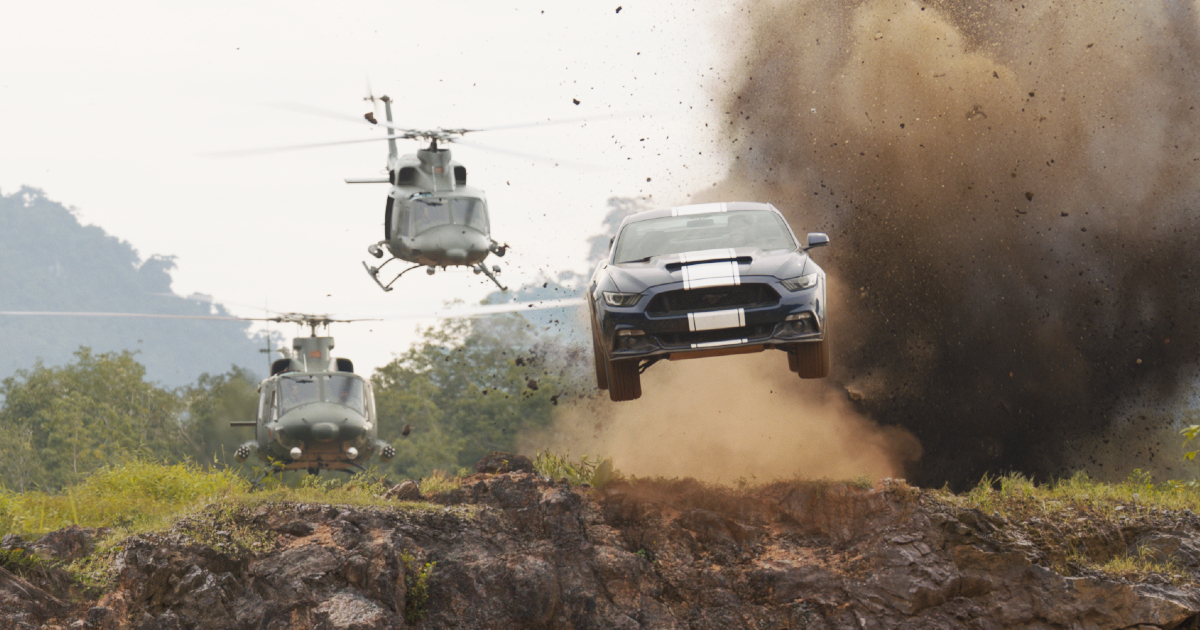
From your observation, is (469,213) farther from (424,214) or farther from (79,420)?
(79,420)

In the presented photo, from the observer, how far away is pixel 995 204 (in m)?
17.6

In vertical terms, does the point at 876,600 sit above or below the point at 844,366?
below

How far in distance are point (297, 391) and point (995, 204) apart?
1329cm

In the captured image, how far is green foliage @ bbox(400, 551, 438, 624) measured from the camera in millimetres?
10125

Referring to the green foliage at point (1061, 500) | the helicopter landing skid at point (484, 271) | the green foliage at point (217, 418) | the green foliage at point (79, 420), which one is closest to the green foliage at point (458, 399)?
the green foliage at point (217, 418)

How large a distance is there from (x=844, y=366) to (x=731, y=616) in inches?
288

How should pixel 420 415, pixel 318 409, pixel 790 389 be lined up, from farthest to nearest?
pixel 420 415, pixel 318 409, pixel 790 389

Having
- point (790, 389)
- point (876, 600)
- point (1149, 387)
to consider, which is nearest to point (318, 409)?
point (790, 389)

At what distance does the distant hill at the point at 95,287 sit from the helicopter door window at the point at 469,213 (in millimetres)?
150020

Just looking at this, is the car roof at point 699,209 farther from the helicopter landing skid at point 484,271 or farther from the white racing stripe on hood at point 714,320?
the helicopter landing skid at point 484,271

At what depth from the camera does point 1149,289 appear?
59.4 feet

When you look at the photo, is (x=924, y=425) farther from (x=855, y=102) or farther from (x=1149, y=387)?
(x=855, y=102)

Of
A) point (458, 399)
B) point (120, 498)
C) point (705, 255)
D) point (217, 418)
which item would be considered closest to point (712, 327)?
point (705, 255)

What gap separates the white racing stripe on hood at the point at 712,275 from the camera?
9.48m
